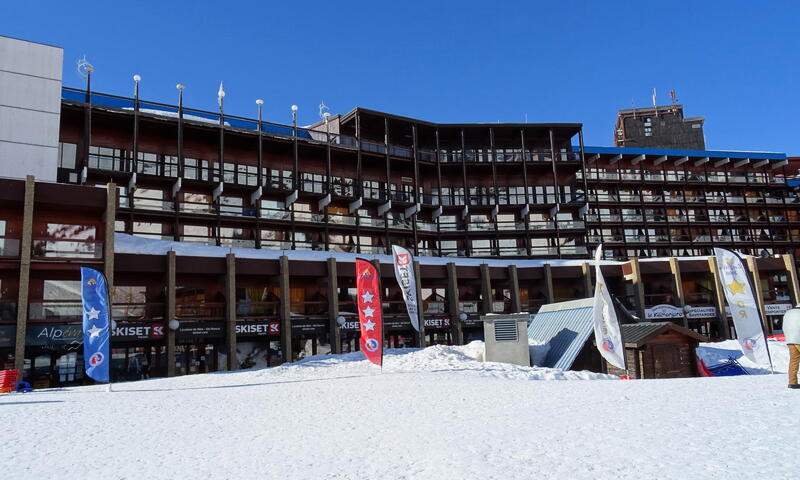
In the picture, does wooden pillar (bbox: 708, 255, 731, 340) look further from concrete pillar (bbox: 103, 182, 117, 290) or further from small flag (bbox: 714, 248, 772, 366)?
concrete pillar (bbox: 103, 182, 117, 290)

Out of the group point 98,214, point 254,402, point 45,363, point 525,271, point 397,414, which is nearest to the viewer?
point 397,414

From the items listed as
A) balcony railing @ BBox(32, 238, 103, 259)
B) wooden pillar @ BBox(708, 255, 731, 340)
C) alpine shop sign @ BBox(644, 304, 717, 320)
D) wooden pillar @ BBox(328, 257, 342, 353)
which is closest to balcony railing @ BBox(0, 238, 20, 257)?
balcony railing @ BBox(32, 238, 103, 259)

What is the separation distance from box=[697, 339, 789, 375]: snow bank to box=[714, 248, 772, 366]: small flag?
15.7ft

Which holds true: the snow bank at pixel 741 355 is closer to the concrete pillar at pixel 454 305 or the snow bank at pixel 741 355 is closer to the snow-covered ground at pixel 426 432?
the snow-covered ground at pixel 426 432

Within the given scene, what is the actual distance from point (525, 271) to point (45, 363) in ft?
106

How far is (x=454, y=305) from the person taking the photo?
141 feet

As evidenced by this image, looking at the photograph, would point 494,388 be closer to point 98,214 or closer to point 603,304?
point 603,304

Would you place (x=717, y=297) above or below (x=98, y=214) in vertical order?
below

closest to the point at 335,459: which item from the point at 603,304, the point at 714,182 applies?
the point at 603,304

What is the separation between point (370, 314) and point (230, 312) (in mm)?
14060

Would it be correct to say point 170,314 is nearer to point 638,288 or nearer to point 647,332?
point 647,332

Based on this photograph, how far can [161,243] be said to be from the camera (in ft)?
109

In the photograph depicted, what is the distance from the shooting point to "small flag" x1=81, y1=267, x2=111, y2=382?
2112 cm

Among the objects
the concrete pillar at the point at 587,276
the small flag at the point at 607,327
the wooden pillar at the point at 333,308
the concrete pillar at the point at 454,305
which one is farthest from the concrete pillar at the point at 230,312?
the concrete pillar at the point at 587,276
